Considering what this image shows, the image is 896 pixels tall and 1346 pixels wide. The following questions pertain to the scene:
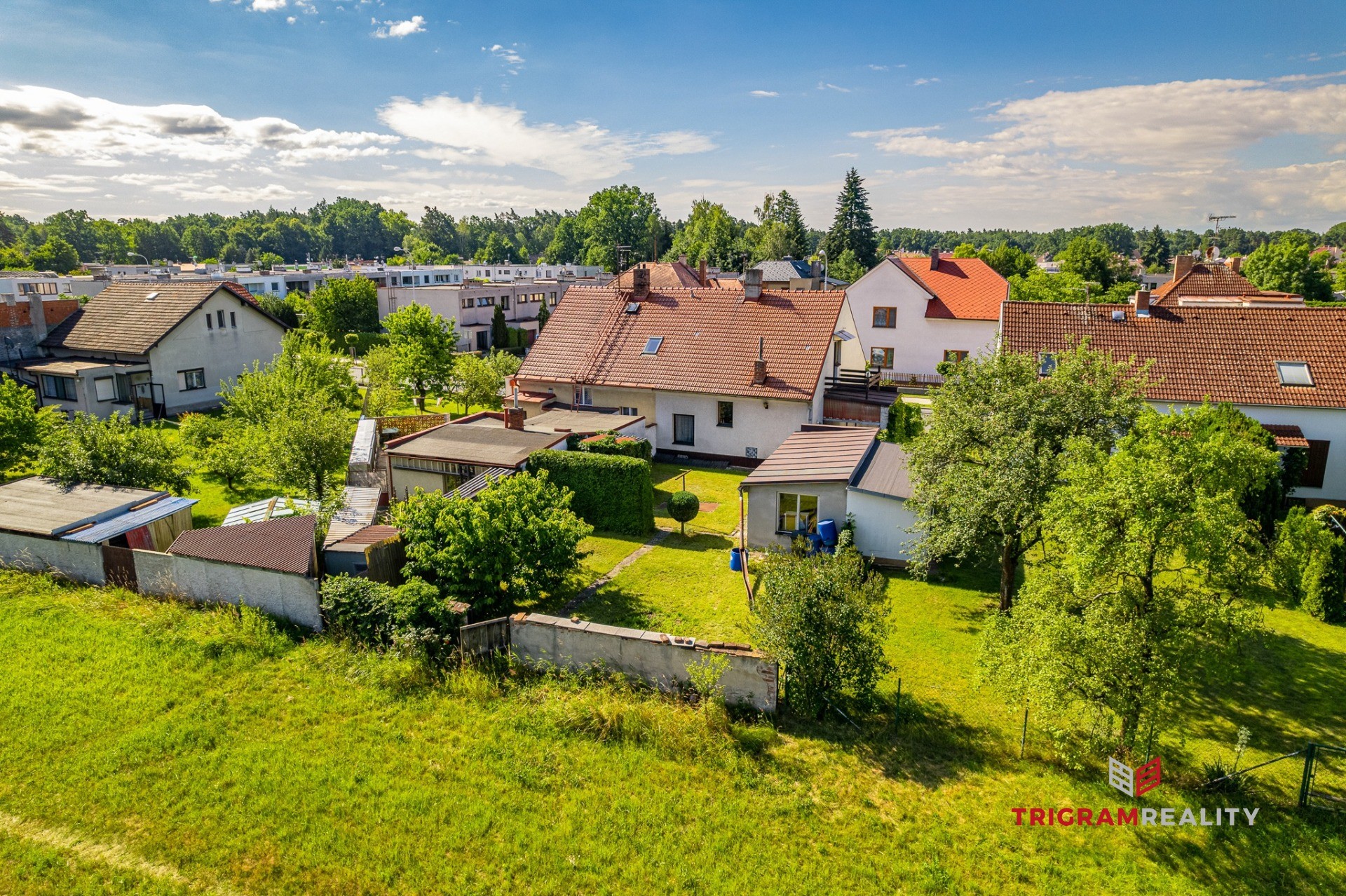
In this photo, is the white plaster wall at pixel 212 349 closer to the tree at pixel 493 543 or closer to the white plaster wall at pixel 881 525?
the tree at pixel 493 543

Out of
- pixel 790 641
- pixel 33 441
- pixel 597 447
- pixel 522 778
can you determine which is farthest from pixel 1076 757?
pixel 33 441

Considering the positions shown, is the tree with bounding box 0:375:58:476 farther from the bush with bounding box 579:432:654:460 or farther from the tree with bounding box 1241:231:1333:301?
the tree with bounding box 1241:231:1333:301

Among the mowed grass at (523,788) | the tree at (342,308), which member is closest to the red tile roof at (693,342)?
the mowed grass at (523,788)

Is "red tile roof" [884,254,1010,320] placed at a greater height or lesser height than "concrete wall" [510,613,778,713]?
greater

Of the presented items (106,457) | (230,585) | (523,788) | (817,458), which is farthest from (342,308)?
(523,788)

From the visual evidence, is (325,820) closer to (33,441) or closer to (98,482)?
(98,482)

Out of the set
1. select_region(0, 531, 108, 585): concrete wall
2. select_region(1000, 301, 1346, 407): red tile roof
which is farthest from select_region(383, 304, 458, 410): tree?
select_region(1000, 301, 1346, 407): red tile roof

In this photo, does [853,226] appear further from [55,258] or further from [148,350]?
[55,258]
